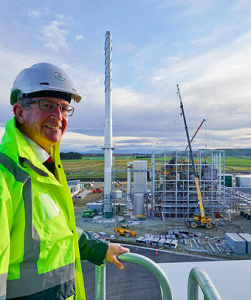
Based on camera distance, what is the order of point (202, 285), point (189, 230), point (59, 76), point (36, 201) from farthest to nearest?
point (189, 230)
point (59, 76)
point (202, 285)
point (36, 201)

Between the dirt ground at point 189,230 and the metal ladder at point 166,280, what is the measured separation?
59.4 feet

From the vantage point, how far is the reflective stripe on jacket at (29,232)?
1.56m

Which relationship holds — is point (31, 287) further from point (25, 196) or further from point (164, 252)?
point (164, 252)

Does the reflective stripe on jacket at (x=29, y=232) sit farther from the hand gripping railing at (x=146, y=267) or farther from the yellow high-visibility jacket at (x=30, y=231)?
the hand gripping railing at (x=146, y=267)

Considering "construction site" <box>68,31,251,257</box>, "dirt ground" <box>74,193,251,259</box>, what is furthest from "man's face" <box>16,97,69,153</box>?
"construction site" <box>68,31,251,257</box>

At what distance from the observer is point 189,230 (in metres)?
24.3

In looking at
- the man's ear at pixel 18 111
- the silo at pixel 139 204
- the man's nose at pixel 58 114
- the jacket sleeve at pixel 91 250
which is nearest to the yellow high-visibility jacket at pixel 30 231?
the man's ear at pixel 18 111

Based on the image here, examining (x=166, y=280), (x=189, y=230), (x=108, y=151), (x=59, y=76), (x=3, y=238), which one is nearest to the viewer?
(x=3, y=238)

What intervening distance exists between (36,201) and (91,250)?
4.24 feet

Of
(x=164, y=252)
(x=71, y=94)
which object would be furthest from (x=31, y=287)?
(x=164, y=252)

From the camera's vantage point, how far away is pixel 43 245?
1.79 metres

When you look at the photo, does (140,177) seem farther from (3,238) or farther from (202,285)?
(3,238)

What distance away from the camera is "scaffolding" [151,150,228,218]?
28.4 meters

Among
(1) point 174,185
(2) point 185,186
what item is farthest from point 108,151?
(2) point 185,186
